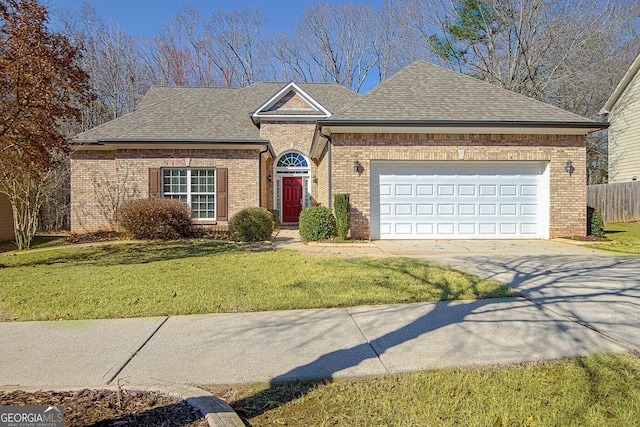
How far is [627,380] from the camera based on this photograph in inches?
126

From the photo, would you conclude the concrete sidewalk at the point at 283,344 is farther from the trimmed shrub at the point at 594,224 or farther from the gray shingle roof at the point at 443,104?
the trimmed shrub at the point at 594,224

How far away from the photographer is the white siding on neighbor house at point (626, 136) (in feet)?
66.9

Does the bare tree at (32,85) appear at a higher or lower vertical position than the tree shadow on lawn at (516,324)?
higher

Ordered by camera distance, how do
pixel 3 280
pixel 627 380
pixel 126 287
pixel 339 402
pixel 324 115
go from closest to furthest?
pixel 339 402, pixel 627 380, pixel 126 287, pixel 3 280, pixel 324 115

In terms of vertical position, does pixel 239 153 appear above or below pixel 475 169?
above

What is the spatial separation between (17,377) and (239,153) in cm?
1235

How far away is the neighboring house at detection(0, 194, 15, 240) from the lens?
1480 cm

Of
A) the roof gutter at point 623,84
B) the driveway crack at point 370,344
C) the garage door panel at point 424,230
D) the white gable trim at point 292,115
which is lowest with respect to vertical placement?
the driveway crack at point 370,344

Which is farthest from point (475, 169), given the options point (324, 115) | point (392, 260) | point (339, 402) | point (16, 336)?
point (16, 336)

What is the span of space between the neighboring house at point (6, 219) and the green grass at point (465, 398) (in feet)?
53.2

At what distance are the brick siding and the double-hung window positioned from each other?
18.4ft

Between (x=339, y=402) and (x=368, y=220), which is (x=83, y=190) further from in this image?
(x=339, y=402)

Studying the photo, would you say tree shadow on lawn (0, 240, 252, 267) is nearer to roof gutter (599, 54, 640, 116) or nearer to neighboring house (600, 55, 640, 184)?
neighboring house (600, 55, 640, 184)

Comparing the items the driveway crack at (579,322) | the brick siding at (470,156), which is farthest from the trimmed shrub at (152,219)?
the driveway crack at (579,322)
